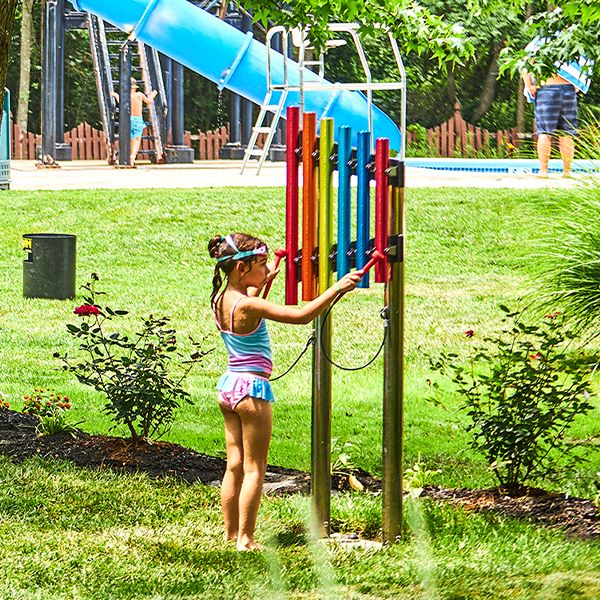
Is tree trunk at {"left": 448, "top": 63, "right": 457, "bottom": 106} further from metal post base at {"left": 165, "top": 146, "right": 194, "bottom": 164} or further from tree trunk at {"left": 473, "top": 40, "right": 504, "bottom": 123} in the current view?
metal post base at {"left": 165, "top": 146, "right": 194, "bottom": 164}

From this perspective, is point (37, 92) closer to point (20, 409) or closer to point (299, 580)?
point (20, 409)

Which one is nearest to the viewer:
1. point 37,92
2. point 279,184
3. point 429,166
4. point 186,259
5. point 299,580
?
point 299,580

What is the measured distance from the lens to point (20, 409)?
26.2 ft

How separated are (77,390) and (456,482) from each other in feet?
10.2

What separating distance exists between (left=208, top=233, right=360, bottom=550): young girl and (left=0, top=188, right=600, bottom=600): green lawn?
271 millimetres

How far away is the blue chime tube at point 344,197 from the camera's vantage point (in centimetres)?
525

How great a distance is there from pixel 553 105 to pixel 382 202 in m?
13.7

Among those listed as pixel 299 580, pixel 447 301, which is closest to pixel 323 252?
pixel 299 580

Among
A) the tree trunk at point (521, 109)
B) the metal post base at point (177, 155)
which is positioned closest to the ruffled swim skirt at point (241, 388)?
the metal post base at point (177, 155)

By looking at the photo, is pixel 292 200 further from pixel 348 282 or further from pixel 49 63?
pixel 49 63

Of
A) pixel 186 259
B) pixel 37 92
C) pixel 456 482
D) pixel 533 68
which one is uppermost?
pixel 37 92

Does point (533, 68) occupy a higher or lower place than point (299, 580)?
higher

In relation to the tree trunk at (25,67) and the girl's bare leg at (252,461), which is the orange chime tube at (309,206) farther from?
the tree trunk at (25,67)

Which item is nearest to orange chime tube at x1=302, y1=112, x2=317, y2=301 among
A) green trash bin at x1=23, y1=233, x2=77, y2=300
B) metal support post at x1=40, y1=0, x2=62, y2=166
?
green trash bin at x1=23, y1=233, x2=77, y2=300
